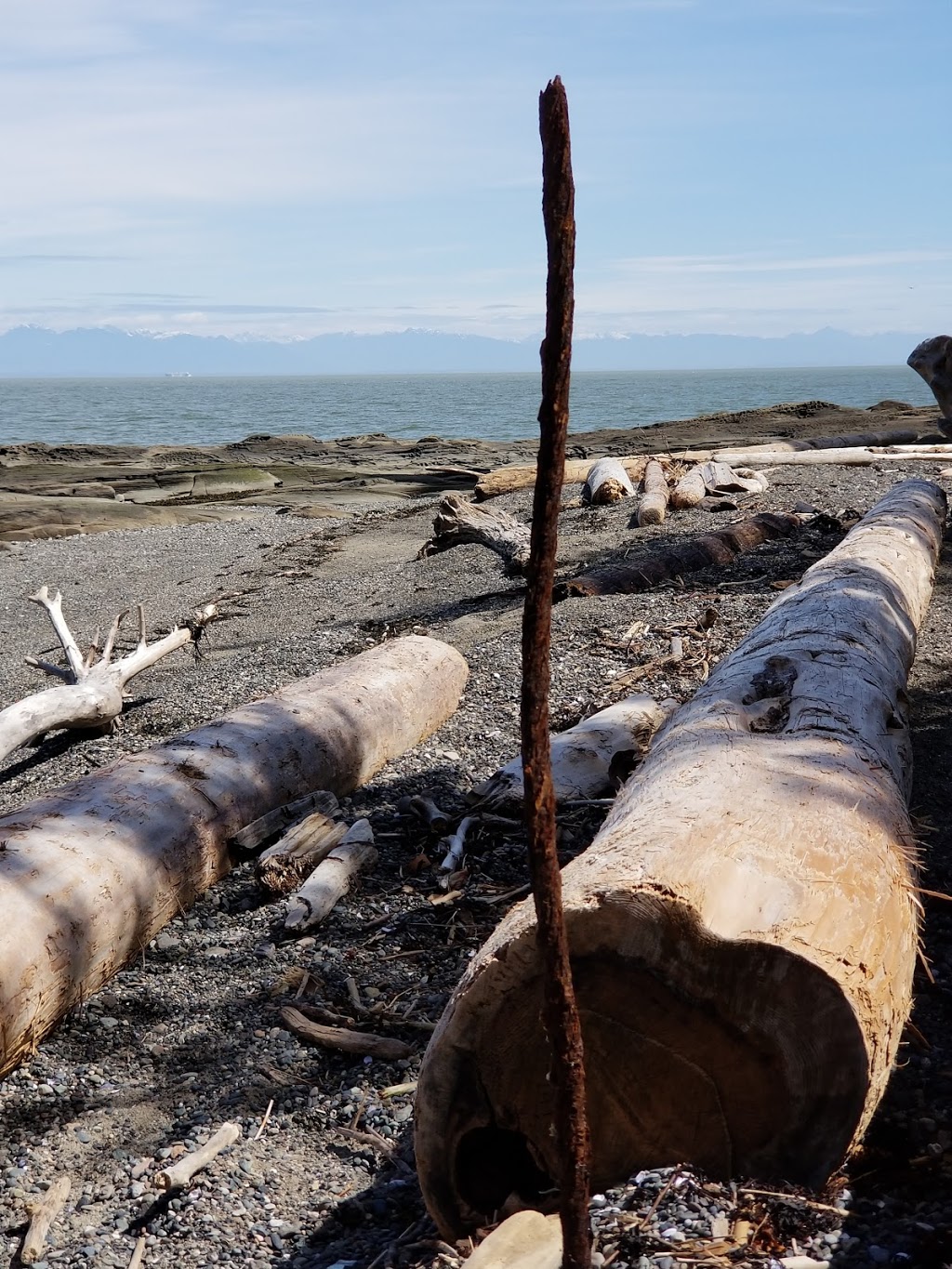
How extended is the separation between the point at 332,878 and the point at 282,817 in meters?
0.57

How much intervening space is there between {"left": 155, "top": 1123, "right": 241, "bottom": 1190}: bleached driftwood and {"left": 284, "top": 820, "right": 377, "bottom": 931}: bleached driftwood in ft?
3.56

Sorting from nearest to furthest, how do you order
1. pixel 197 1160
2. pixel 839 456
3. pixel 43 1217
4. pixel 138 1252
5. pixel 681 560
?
pixel 138 1252 < pixel 43 1217 < pixel 197 1160 < pixel 681 560 < pixel 839 456

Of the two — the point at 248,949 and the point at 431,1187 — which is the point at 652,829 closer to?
the point at 431,1187

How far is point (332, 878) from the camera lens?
422cm

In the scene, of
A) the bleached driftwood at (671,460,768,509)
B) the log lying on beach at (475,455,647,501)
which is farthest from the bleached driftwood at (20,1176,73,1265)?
the log lying on beach at (475,455,647,501)

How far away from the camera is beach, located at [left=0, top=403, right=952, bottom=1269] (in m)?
2.38

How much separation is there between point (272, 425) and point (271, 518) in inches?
1567

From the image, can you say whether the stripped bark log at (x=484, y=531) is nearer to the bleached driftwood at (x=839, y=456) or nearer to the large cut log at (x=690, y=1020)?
the large cut log at (x=690, y=1020)

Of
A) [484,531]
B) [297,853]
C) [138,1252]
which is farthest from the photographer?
[484,531]

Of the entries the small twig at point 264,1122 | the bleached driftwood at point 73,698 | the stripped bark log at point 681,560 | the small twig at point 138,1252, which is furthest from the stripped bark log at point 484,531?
the small twig at point 138,1252

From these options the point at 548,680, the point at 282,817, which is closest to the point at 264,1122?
the point at 282,817

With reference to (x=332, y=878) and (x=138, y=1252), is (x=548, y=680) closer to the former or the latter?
(x=138, y=1252)

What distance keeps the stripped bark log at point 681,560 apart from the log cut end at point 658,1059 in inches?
251

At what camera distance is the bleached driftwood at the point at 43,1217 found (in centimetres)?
258
